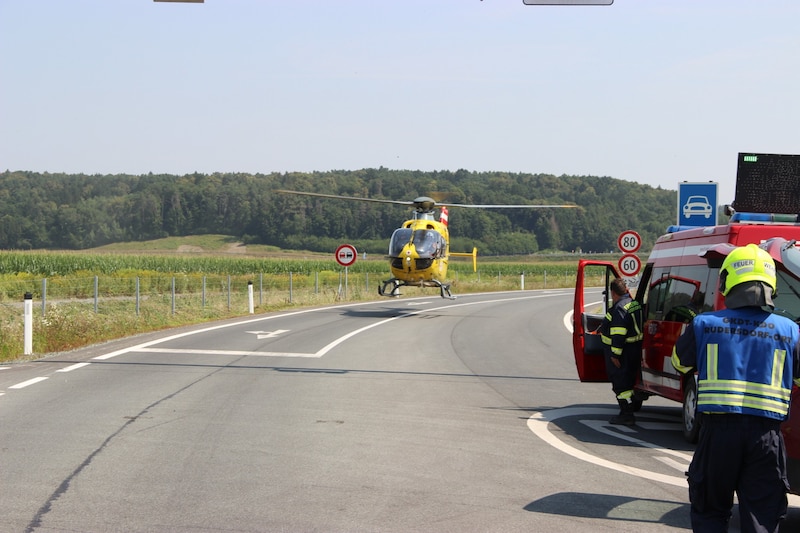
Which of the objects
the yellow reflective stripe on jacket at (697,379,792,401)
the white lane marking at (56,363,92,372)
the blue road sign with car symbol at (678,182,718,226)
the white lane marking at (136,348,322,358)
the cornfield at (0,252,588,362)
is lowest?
the cornfield at (0,252,588,362)

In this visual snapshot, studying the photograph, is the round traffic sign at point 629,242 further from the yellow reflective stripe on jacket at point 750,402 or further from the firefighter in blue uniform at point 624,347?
the yellow reflective stripe on jacket at point 750,402

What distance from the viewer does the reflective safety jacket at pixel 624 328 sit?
1012cm

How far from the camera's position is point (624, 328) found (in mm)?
10133

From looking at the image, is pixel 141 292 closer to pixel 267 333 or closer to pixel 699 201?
pixel 267 333

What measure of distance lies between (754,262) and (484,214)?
117m

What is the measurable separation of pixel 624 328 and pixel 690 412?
131 cm

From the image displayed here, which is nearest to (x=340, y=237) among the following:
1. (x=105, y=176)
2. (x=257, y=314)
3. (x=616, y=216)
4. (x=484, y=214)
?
(x=484, y=214)

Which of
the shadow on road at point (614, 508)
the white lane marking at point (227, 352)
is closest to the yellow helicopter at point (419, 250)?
the white lane marking at point (227, 352)

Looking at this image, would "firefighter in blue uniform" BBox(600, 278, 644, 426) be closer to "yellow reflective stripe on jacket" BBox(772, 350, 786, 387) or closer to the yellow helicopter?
"yellow reflective stripe on jacket" BBox(772, 350, 786, 387)

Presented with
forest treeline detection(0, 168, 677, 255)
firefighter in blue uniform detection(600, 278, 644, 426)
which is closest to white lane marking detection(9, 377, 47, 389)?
firefighter in blue uniform detection(600, 278, 644, 426)

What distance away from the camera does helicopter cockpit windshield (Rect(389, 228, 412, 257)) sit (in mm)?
32688

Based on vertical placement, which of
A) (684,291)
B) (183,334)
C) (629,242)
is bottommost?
(183,334)

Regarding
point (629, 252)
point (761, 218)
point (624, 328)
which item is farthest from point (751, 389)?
point (629, 252)

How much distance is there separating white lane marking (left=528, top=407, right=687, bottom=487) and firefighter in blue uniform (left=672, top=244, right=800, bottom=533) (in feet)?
8.79
